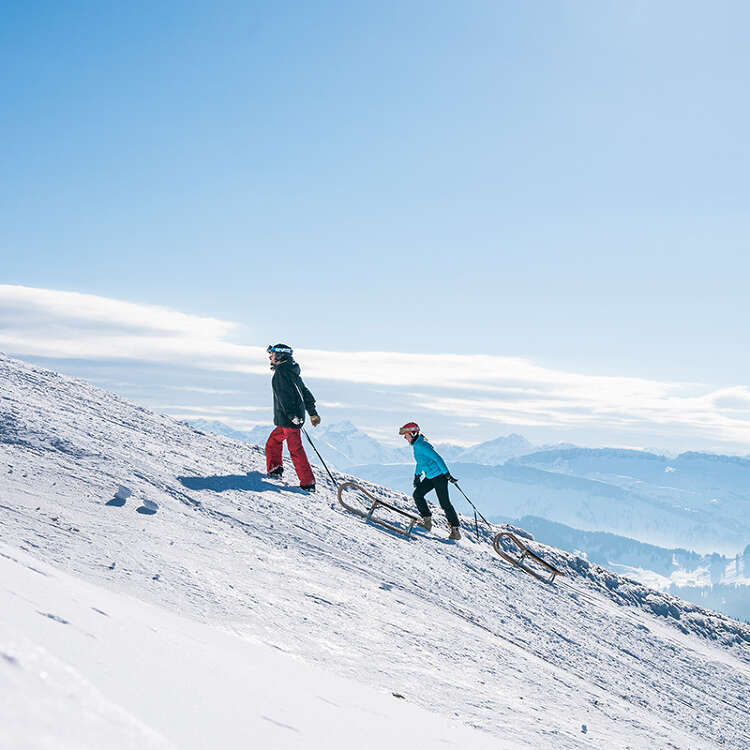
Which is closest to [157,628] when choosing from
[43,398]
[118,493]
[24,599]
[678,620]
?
[24,599]

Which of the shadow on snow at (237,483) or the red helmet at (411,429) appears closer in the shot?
the shadow on snow at (237,483)

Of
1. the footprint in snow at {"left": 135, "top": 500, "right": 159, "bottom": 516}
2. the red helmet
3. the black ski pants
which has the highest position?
the red helmet

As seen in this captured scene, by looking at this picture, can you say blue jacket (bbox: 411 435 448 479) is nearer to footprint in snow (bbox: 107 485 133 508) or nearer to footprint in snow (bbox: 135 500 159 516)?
footprint in snow (bbox: 135 500 159 516)

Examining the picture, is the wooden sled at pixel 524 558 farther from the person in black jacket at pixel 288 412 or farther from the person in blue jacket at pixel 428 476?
the person in black jacket at pixel 288 412

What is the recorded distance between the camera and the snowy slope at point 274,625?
2477 millimetres

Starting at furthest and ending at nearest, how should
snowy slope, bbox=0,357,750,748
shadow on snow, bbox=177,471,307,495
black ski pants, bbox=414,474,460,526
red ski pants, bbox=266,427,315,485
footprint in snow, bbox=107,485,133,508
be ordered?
black ski pants, bbox=414,474,460,526 < red ski pants, bbox=266,427,315,485 < shadow on snow, bbox=177,471,307,495 < footprint in snow, bbox=107,485,133,508 < snowy slope, bbox=0,357,750,748

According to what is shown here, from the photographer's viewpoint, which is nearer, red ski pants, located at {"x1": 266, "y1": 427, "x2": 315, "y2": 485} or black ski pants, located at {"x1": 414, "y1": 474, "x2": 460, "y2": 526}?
red ski pants, located at {"x1": 266, "y1": 427, "x2": 315, "y2": 485}

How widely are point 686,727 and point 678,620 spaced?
6.53m

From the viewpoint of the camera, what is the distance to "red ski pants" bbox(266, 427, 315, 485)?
1155cm

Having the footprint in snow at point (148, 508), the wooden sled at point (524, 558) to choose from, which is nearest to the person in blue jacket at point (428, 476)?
the wooden sled at point (524, 558)

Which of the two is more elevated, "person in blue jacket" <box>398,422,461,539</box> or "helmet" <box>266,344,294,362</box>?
"helmet" <box>266,344,294,362</box>

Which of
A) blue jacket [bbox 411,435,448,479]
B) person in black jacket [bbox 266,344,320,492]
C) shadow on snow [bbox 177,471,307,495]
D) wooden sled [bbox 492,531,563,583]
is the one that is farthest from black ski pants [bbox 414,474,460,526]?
shadow on snow [bbox 177,471,307,495]

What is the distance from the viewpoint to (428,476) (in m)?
12.1

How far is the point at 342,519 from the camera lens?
10.4 meters
